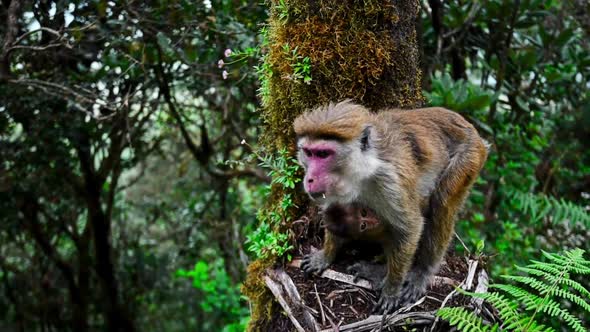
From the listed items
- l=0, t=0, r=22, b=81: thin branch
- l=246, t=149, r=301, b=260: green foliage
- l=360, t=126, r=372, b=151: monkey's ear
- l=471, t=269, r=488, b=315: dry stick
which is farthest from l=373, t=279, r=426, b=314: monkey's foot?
l=0, t=0, r=22, b=81: thin branch

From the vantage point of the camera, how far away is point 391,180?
3.38 metres

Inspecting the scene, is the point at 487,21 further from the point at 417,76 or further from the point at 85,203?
the point at 85,203

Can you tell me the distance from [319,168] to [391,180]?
42cm

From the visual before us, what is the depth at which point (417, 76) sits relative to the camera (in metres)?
3.89

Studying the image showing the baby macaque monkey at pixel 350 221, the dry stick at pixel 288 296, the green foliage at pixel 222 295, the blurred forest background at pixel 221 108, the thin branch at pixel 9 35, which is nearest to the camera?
the dry stick at pixel 288 296

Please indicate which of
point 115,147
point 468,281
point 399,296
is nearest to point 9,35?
point 115,147

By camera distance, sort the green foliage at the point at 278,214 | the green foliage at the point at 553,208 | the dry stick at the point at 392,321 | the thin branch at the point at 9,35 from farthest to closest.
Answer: the green foliage at the point at 553,208, the thin branch at the point at 9,35, the green foliage at the point at 278,214, the dry stick at the point at 392,321

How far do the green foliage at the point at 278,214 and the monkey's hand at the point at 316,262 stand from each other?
0.11 m

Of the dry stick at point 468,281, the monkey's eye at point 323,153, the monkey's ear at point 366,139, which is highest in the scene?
the monkey's eye at point 323,153

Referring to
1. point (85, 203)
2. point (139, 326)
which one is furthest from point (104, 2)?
point (139, 326)

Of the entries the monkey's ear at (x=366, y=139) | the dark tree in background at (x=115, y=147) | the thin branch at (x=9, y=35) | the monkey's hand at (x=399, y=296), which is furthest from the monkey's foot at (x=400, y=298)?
the thin branch at (x=9, y=35)

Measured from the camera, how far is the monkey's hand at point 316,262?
357 centimetres

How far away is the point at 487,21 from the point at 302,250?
12.8 ft

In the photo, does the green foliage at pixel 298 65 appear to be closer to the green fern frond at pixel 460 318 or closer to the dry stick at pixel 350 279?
the dry stick at pixel 350 279
